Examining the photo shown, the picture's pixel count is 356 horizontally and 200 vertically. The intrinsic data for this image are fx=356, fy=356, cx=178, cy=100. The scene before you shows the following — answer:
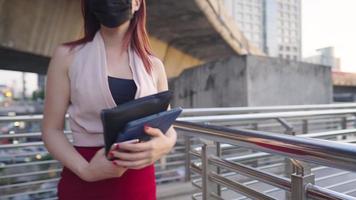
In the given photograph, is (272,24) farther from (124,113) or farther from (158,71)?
(124,113)

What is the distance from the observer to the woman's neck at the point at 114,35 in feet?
3.87

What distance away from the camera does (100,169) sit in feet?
3.37

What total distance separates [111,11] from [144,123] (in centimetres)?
38

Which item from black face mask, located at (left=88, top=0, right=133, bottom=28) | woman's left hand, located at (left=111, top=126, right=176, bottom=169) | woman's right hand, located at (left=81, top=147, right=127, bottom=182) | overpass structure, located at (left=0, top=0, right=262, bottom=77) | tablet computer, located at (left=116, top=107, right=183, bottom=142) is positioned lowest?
woman's right hand, located at (left=81, top=147, right=127, bottom=182)

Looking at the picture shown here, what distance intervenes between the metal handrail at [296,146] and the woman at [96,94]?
0.45 meters

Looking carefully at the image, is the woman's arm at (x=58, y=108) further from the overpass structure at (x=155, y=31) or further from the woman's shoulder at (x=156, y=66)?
the overpass structure at (x=155, y=31)

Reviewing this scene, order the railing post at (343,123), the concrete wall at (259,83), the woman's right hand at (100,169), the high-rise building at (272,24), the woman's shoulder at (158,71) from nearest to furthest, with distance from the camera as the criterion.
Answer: the woman's right hand at (100,169) → the woman's shoulder at (158,71) → the railing post at (343,123) → the concrete wall at (259,83) → the high-rise building at (272,24)

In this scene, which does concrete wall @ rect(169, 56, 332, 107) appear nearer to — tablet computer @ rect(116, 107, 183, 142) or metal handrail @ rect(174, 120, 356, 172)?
metal handrail @ rect(174, 120, 356, 172)

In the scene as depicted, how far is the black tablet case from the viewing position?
901 mm

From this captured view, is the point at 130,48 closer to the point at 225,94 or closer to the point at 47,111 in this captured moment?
Result: the point at 47,111

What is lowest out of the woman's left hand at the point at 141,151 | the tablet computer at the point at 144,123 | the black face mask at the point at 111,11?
the woman's left hand at the point at 141,151

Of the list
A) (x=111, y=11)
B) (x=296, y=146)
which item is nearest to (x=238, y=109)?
(x=296, y=146)

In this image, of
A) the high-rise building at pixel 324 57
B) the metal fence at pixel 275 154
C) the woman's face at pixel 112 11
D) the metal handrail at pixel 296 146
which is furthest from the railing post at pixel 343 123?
the high-rise building at pixel 324 57

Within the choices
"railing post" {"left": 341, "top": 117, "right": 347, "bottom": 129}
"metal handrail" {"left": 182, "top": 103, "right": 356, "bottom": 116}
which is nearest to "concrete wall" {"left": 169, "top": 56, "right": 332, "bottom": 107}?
"metal handrail" {"left": 182, "top": 103, "right": 356, "bottom": 116}
